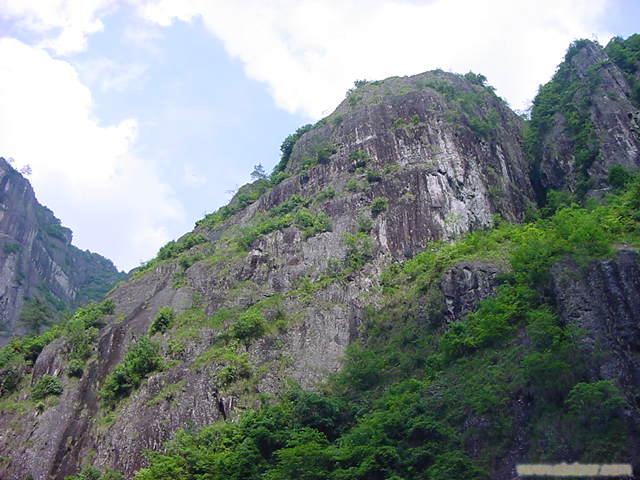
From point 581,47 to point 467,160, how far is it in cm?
1831

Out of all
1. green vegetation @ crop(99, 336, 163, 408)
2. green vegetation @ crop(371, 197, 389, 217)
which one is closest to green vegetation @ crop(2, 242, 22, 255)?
green vegetation @ crop(99, 336, 163, 408)

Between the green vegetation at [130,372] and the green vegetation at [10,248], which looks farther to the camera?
the green vegetation at [10,248]

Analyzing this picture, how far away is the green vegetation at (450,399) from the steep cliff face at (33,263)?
41.4 metres

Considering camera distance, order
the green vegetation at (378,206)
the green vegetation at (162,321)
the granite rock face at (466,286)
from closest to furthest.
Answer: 1. the granite rock face at (466,286)
2. the green vegetation at (162,321)
3. the green vegetation at (378,206)

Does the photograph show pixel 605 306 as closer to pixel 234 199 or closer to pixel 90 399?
pixel 90 399

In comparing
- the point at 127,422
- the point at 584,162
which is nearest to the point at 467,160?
the point at 584,162

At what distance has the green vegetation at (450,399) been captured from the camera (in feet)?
71.4

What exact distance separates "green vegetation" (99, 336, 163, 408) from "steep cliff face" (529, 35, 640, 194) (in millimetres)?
27544

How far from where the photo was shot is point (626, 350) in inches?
916

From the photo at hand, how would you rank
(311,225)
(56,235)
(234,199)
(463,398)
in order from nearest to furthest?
(463,398), (311,225), (234,199), (56,235)

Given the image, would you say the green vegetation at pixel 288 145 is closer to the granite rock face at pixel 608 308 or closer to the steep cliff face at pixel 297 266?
the steep cliff face at pixel 297 266

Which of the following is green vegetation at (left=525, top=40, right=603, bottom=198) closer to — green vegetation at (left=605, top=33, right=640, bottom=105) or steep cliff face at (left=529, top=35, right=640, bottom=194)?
steep cliff face at (left=529, top=35, right=640, bottom=194)

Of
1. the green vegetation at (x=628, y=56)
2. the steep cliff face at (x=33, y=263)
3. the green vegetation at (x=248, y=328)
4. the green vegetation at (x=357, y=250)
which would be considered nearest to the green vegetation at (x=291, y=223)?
the green vegetation at (x=357, y=250)

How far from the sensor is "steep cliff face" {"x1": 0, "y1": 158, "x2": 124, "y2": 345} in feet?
236
